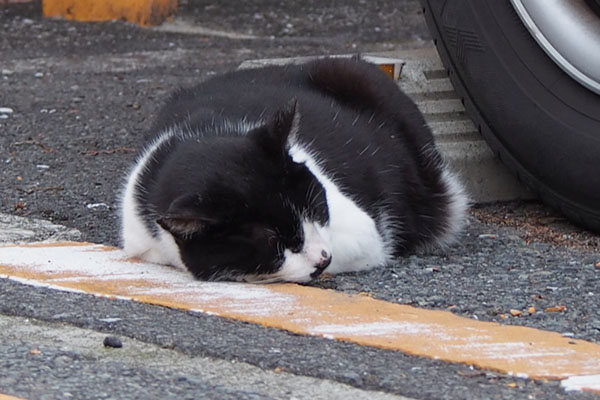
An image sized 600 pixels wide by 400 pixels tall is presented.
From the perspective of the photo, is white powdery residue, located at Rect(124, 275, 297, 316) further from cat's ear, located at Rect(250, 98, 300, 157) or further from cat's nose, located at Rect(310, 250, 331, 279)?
cat's ear, located at Rect(250, 98, 300, 157)

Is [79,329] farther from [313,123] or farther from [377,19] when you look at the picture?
[377,19]

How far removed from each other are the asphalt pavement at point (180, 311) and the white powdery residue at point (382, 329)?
7 cm

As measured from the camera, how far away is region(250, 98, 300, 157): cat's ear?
10.6ft

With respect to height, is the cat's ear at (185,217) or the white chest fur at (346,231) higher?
the cat's ear at (185,217)

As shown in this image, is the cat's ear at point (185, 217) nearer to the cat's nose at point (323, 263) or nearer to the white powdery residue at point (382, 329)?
the cat's nose at point (323, 263)

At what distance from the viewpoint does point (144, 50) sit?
7938 mm

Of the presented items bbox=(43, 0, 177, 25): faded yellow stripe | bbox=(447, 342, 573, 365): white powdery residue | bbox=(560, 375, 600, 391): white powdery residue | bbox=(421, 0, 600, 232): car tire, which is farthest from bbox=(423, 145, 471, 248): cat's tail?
bbox=(43, 0, 177, 25): faded yellow stripe

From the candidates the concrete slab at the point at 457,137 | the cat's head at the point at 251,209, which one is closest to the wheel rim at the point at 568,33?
the concrete slab at the point at 457,137

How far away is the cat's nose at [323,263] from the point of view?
3221mm

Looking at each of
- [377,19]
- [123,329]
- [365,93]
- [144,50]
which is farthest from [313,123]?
[377,19]

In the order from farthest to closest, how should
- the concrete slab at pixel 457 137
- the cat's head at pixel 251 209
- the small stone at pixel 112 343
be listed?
the concrete slab at pixel 457 137 → the cat's head at pixel 251 209 → the small stone at pixel 112 343

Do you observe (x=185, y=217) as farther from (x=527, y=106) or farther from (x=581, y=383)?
(x=527, y=106)

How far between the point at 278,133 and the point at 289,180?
0.45 ft

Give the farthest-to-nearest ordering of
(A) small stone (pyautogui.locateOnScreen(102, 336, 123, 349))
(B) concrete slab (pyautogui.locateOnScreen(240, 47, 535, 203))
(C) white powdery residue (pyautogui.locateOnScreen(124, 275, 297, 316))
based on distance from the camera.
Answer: (B) concrete slab (pyautogui.locateOnScreen(240, 47, 535, 203)) < (C) white powdery residue (pyautogui.locateOnScreen(124, 275, 297, 316)) < (A) small stone (pyautogui.locateOnScreen(102, 336, 123, 349))
